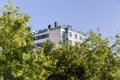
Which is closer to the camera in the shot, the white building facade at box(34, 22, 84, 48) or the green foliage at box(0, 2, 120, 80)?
the green foliage at box(0, 2, 120, 80)

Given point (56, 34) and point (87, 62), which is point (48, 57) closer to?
point (87, 62)

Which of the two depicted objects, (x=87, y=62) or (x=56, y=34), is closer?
(x=87, y=62)

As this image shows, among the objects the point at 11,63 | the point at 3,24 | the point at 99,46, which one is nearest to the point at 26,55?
the point at 11,63

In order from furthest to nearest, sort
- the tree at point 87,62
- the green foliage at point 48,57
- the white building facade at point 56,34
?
the white building facade at point 56,34 < the tree at point 87,62 < the green foliage at point 48,57

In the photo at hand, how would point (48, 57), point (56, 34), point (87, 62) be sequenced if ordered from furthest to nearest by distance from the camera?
1. point (56, 34)
2. point (87, 62)
3. point (48, 57)

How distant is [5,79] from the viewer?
2531 centimetres

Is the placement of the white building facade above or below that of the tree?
above

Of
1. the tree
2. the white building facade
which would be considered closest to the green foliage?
the tree

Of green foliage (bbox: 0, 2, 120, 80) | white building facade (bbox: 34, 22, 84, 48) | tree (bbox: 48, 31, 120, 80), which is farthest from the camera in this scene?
white building facade (bbox: 34, 22, 84, 48)

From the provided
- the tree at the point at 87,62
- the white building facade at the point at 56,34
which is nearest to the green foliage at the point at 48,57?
the tree at the point at 87,62

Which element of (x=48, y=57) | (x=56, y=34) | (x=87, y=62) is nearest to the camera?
(x=48, y=57)

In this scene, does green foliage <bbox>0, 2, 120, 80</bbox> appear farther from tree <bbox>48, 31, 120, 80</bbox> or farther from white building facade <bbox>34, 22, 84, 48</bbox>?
white building facade <bbox>34, 22, 84, 48</bbox>

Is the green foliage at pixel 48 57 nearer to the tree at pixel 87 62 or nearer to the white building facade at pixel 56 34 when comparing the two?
the tree at pixel 87 62

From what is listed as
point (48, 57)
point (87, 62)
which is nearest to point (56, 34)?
point (87, 62)
